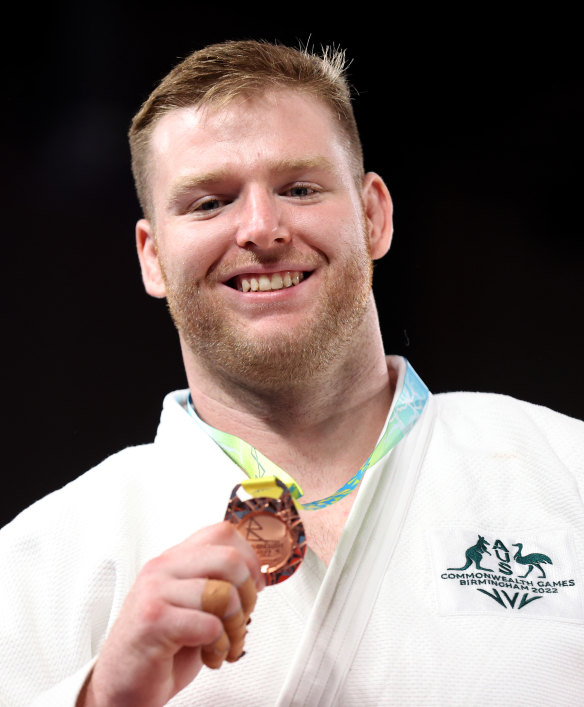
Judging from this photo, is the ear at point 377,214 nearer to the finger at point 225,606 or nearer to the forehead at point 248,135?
the forehead at point 248,135

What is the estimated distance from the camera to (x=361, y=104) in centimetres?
346

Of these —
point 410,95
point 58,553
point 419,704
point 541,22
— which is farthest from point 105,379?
point 541,22

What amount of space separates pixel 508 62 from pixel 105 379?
180cm

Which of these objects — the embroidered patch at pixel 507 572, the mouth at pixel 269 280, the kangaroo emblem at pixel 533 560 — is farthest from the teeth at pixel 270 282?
the kangaroo emblem at pixel 533 560

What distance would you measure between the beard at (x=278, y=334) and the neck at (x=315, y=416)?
4 centimetres

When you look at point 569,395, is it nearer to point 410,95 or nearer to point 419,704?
point 410,95

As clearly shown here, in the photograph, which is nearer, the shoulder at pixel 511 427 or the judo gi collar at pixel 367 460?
the judo gi collar at pixel 367 460

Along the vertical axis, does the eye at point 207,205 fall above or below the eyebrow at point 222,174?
below

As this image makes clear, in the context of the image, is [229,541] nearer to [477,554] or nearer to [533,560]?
[477,554]

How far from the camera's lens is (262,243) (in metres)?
2.33

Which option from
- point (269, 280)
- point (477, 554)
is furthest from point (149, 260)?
point (477, 554)

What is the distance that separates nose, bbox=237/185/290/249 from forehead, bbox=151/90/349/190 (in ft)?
0.26

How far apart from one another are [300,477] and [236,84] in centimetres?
102

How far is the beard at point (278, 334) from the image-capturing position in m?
2.37
